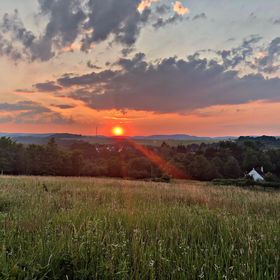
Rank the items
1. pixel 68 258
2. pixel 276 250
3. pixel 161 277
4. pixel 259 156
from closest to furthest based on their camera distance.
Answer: pixel 161 277, pixel 68 258, pixel 276 250, pixel 259 156

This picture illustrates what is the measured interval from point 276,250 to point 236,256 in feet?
2.15

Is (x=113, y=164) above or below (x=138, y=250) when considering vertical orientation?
below

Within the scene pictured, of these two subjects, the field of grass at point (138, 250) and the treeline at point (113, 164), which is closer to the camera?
the field of grass at point (138, 250)

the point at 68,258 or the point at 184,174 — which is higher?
the point at 68,258

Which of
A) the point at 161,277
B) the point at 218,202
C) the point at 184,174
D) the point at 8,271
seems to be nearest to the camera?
the point at 8,271

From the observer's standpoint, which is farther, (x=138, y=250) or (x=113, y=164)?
(x=113, y=164)

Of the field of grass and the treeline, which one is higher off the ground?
the field of grass

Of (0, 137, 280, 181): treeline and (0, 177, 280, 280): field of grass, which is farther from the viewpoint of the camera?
(0, 137, 280, 181): treeline

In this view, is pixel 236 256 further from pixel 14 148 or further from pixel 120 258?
pixel 14 148

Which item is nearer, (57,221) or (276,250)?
(276,250)

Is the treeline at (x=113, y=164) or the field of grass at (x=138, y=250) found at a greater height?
the field of grass at (x=138, y=250)

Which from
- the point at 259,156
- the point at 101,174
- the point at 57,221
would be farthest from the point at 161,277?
the point at 259,156

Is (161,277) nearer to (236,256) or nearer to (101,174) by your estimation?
(236,256)

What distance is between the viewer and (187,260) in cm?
356
